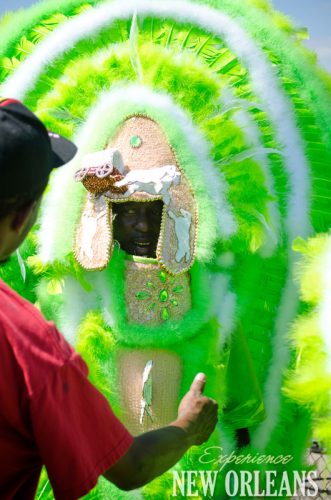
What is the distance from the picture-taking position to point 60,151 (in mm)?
1287

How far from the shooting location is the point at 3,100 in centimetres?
118

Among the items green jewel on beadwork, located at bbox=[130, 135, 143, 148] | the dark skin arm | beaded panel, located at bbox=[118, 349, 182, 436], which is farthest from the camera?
green jewel on beadwork, located at bbox=[130, 135, 143, 148]

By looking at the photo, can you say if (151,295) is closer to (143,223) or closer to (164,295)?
(164,295)

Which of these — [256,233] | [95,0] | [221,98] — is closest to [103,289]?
[256,233]

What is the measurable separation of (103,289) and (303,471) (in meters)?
1.10

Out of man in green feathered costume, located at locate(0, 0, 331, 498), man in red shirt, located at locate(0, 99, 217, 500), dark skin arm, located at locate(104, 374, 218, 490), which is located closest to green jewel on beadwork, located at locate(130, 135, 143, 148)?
man in green feathered costume, located at locate(0, 0, 331, 498)

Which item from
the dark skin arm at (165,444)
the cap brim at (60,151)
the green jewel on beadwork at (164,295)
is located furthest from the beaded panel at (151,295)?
the cap brim at (60,151)

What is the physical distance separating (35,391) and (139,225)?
119 centimetres

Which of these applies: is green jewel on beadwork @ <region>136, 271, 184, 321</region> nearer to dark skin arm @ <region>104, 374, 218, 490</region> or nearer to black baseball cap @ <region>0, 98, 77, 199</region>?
dark skin arm @ <region>104, 374, 218, 490</region>

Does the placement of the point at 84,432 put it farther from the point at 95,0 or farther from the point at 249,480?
the point at 95,0

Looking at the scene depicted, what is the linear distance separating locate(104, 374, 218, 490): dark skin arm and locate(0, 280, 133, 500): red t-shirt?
0.19ft

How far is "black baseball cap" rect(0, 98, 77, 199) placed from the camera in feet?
3.60

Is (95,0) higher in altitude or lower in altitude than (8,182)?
higher

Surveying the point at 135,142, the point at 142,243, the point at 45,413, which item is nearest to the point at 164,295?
the point at 142,243
